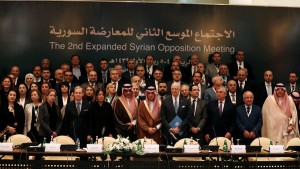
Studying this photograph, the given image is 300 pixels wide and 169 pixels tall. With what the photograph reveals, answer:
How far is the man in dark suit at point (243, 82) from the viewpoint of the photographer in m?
12.6

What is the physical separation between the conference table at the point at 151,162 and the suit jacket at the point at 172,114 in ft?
A: 5.62

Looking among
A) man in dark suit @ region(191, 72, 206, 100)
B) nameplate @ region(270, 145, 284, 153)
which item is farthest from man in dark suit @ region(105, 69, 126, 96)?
nameplate @ region(270, 145, 284, 153)

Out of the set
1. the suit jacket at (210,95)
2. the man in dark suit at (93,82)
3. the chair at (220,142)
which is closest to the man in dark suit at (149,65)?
the man in dark suit at (93,82)

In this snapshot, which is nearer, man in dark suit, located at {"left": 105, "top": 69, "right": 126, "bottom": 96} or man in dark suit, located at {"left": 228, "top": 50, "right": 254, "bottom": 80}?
man in dark suit, located at {"left": 105, "top": 69, "right": 126, "bottom": 96}

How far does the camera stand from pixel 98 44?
13836 millimetres

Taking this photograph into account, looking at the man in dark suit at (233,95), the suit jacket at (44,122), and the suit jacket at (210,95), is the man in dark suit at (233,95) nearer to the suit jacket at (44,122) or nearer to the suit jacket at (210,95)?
the suit jacket at (210,95)

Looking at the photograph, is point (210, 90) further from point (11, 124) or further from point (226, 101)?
point (11, 124)

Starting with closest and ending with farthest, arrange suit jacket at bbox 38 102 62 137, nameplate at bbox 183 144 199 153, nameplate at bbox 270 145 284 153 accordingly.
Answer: nameplate at bbox 183 144 199 153 → nameplate at bbox 270 145 284 153 → suit jacket at bbox 38 102 62 137

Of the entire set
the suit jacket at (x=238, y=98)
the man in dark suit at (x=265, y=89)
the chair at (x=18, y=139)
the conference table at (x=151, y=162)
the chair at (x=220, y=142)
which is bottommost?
the conference table at (x=151, y=162)

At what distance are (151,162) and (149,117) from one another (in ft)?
7.51

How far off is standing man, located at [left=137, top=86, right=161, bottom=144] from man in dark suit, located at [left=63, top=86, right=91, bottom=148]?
3.11 feet

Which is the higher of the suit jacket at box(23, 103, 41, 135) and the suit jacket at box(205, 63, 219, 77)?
the suit jacket at box(205, 63, 219, 77)

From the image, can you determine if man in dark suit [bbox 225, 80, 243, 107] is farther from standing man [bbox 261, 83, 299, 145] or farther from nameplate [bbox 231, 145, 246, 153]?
nameplate [bbox 231, 145, 246, 153]

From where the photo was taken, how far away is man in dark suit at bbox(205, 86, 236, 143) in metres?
11.7
